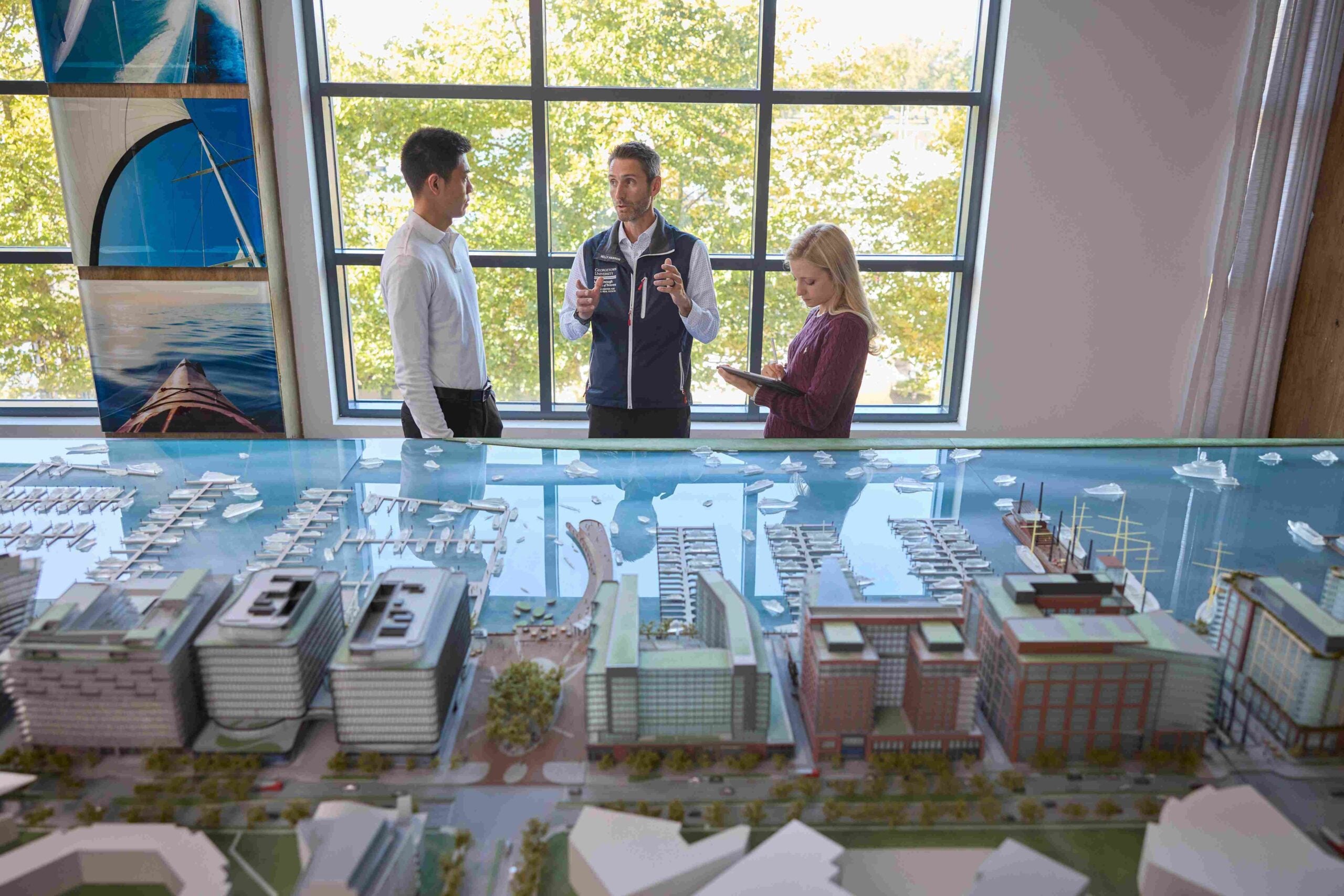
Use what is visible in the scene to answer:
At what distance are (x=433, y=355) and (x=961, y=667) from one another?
9.90 feet

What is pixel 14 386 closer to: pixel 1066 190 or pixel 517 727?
pixel 517 727

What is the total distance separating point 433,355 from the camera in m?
4.54

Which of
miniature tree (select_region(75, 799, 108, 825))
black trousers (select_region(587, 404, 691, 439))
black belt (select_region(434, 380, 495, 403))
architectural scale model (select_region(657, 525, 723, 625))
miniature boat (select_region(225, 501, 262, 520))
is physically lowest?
miniature tree (select_region(75, 799, 108, 825))

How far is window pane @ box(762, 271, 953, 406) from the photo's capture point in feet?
22.6

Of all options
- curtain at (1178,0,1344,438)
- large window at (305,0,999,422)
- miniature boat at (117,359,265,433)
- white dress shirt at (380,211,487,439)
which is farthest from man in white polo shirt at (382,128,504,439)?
curtain at (1178,0,1344,438)

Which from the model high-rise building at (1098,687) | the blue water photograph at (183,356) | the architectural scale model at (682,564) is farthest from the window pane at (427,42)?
the model high-rise building at (1098,687)

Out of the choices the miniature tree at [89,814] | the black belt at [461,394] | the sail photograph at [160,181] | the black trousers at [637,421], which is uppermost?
the sail photograph at [160,181]

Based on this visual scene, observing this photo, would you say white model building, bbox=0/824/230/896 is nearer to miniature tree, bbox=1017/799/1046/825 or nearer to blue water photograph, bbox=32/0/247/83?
miniature tree, bbox=1017/799/1046/825

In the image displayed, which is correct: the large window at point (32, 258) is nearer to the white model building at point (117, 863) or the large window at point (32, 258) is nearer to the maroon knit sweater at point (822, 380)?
the maroon knit sweater at point (822, 380)

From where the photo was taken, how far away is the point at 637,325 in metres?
5.00

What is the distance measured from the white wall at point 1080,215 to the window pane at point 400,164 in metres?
0.34

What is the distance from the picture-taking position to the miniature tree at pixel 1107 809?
7.58 feet

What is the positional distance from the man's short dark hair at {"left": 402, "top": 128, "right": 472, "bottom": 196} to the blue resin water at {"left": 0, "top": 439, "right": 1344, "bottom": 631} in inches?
49.2

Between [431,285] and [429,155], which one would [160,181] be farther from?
[431,285]
